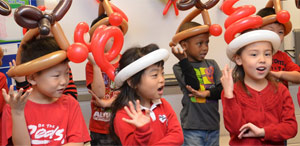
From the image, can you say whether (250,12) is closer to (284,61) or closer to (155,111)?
(284,61)

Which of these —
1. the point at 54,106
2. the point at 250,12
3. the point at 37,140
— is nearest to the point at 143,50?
the point at 54,106

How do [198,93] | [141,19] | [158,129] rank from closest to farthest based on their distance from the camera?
[158,129], [198,93], [141,19]

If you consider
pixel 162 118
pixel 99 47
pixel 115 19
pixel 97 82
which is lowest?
pixel 162 118

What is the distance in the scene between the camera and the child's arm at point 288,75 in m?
2.19

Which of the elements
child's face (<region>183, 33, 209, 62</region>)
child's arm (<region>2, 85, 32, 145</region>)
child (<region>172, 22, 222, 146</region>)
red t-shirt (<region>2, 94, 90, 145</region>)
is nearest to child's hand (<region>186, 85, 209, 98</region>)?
child (<region>172, 22, 222, 146</region>)

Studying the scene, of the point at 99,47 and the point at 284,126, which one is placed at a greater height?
the point at 99,47

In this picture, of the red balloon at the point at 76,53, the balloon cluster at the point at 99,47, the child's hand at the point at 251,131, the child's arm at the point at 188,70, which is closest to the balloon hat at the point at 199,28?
the child's arm at the point at 188,70

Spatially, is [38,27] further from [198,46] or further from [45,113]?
[198,46]

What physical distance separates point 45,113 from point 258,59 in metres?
1.12

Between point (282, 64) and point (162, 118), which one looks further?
point (282, 64)

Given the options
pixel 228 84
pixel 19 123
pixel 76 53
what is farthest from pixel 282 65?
pixel 19 123

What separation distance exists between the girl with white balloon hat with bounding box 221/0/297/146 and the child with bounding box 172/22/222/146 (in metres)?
0.40

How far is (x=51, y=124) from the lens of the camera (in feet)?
5.37

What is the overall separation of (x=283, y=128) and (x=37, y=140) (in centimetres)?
122
